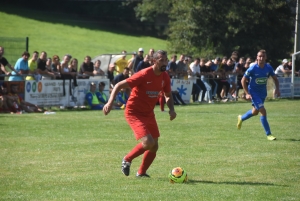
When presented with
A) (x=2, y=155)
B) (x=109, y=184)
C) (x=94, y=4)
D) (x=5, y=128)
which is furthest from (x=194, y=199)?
(x=94, y=4)

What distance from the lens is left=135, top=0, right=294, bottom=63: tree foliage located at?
38.9 metres

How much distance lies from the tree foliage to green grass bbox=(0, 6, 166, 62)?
12985mm

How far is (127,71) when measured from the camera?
22.7m

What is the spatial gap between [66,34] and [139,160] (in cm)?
4921

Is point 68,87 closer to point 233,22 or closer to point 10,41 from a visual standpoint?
point 10,41

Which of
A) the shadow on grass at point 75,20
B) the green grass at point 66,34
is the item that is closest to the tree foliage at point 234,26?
the green grass at point 66,34

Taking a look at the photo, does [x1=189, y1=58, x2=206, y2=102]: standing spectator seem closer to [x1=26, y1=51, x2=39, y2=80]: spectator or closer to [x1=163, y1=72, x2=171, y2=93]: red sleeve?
[x1=26, y1=51, x2=39, y2=80]: spectator

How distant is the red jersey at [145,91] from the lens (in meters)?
9.28

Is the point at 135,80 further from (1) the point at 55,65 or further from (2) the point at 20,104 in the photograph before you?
(1) the point at 55,65

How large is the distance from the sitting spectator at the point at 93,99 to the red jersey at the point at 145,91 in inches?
539

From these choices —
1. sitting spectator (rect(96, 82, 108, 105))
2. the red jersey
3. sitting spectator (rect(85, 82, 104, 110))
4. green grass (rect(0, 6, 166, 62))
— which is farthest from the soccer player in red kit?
green grass (rect(0, 6, 166, 62))

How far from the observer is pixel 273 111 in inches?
893

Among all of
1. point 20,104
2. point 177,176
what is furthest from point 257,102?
point 20,104

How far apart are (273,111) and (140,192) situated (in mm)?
15196
